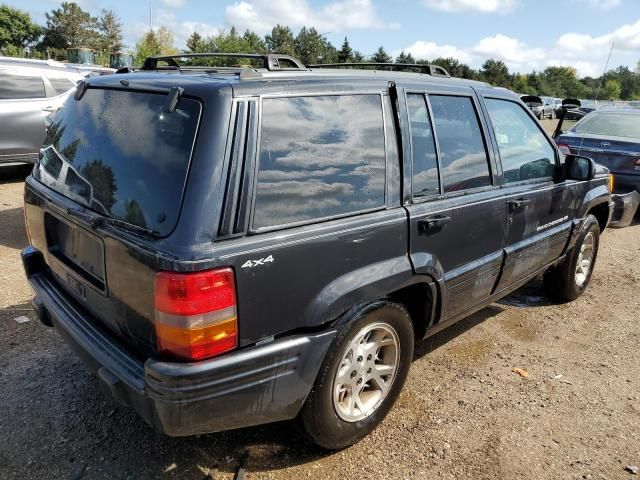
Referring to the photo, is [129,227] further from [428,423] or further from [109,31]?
[109,31]

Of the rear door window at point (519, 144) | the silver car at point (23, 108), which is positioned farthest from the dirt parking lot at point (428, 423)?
the silver car at point (23, 108)

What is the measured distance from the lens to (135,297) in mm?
2055

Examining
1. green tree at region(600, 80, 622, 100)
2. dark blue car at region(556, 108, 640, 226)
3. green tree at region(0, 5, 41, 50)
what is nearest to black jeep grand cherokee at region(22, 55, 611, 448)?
dark blue car at region(556, 108, 640, 226)

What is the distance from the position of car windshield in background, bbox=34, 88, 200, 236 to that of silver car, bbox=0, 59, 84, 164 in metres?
5.71

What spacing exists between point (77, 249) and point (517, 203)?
272cm

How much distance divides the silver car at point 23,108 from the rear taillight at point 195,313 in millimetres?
6859

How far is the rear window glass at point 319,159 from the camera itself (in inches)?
82.4

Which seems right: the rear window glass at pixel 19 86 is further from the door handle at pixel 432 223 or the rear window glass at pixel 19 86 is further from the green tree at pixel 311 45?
the green tree at pixel 311 45

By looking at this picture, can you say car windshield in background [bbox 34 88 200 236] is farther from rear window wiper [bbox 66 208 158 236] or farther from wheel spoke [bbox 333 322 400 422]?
wheel spoke [bbox 333 322 400 422]

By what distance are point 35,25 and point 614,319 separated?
95370 millimetres

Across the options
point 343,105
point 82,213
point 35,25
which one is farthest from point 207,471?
point 35,25

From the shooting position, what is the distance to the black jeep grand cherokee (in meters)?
1.94

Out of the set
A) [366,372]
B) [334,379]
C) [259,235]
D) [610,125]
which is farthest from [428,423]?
[610,125]

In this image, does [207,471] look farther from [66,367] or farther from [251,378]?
[66,367]
